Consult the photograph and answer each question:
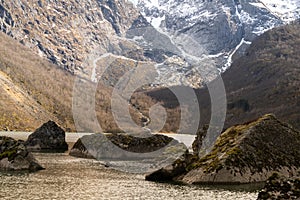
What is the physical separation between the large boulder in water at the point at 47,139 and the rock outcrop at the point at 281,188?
77.5 metres

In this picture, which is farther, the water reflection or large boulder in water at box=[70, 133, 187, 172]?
large boulder in water at box=[70, 133, 187, 172]

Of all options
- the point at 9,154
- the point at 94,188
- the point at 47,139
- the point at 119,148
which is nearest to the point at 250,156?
the point at 94,188

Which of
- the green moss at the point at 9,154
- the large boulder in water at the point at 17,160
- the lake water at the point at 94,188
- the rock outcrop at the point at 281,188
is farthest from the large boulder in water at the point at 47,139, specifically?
the rock outcrop at the point at 281,188

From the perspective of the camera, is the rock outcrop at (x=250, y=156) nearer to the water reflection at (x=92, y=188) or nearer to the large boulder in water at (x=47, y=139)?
the water reflection at (x=92, y=188)

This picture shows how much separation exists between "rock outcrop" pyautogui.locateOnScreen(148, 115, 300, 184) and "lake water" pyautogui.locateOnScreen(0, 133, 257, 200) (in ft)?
13.2

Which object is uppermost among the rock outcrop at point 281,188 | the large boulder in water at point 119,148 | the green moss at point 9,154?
the large boulder in water at point 119,148

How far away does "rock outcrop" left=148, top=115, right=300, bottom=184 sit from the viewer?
5916 centimetres

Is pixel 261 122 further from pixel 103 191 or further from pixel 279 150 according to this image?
pixel 103 191

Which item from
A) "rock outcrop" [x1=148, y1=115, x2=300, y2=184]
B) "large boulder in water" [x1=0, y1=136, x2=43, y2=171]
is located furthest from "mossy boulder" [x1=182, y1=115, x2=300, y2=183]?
"large boulder in water" [x1=0, y1=136, x2=43, y2=171]

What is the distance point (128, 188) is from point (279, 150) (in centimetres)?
2443

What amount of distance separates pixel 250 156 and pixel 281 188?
75.7ft

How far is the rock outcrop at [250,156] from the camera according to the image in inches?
2329

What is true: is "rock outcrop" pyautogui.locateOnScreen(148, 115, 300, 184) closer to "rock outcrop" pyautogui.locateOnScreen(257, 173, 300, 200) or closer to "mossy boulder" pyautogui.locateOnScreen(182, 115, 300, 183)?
"mossy boulder" pyautogui.locateOnScreen(182, 115, 300, 183)

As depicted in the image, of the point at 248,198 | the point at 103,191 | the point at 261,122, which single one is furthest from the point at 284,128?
the point at 103,191
